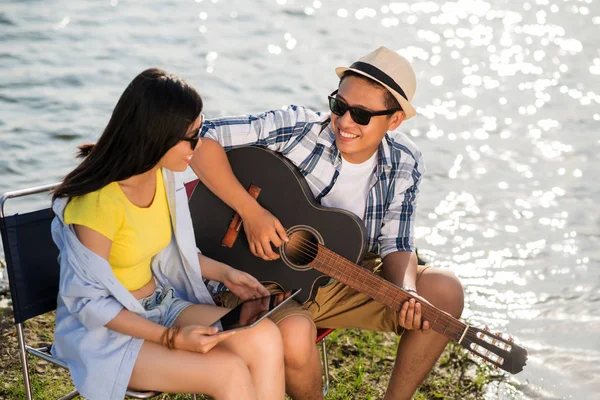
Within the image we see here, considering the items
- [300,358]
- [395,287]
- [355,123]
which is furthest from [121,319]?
[355,123]


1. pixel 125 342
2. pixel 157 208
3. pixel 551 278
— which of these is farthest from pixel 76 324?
pixel 551 278

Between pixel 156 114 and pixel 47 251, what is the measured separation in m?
0.71

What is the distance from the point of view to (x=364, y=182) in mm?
3723

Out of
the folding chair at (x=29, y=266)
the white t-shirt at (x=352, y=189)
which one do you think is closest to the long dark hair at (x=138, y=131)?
the folding chair at (x=29, y=266)

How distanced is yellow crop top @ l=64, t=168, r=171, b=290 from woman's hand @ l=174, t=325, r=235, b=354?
337 mm

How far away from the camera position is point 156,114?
278 cm

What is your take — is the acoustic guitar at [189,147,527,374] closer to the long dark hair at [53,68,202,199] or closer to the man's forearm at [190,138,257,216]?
the man's forearm at [190,138,257,216]

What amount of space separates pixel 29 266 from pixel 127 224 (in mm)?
416

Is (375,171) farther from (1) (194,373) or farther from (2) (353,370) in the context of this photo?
(1) (194,373)

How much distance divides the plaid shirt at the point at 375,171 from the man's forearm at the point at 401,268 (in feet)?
0.13

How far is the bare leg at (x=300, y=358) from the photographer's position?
10.4 feet

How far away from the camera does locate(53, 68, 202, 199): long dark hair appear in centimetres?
276

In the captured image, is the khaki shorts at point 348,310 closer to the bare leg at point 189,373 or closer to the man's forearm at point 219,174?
the man's forearm at point 219,174

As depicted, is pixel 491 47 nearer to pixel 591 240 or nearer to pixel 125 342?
pixel 591 240
